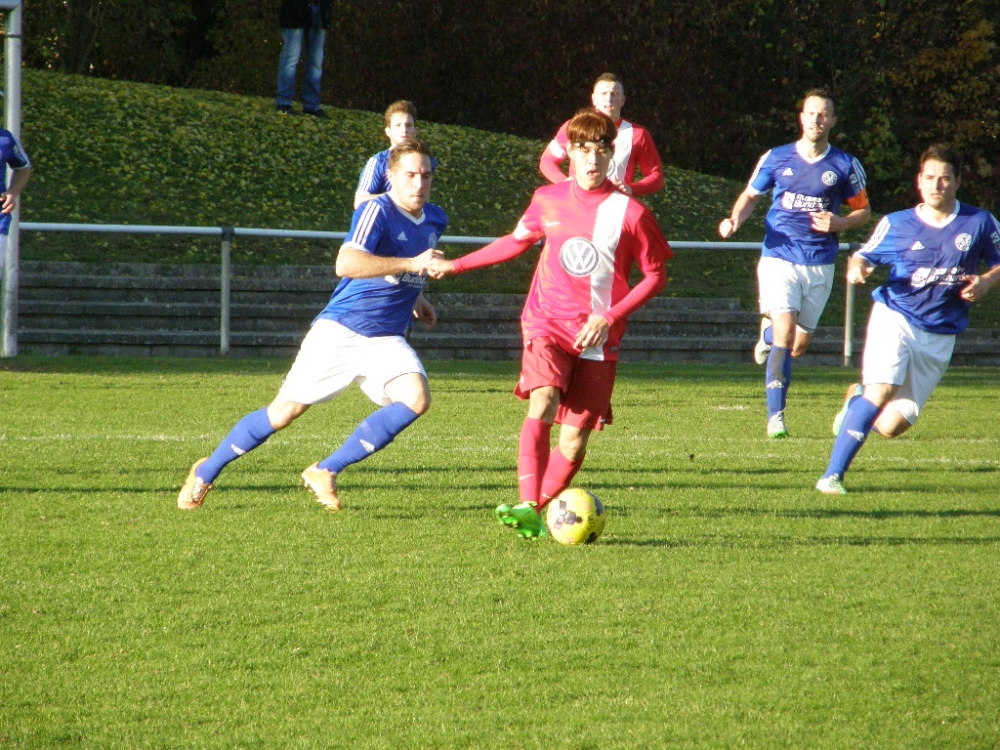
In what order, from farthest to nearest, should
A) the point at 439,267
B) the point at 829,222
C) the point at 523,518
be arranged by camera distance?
the point at 829,222
the point at 523,518
the point at 439,267

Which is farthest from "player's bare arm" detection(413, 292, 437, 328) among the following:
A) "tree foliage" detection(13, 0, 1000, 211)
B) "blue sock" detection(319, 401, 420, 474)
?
"tree foliage" detection(13, 0, 1000, 211)

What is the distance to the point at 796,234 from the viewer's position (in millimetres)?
9805

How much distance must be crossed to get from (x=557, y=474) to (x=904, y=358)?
7.48 ft

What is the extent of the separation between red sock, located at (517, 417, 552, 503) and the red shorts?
0.12 m

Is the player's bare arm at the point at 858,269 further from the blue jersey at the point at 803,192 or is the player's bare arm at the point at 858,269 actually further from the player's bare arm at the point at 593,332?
the blue jersey at the point at 803,192

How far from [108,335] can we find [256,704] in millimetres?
12856

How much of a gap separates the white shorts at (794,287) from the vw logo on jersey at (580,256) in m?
4.06

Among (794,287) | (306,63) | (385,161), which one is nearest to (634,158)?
(794,287)

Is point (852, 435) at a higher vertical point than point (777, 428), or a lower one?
higher

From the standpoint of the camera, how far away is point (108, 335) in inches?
627

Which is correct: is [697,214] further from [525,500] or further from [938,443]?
[525,500]

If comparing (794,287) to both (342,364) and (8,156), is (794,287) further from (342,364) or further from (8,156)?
(8,156)

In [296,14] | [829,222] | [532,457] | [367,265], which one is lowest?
[532,457]

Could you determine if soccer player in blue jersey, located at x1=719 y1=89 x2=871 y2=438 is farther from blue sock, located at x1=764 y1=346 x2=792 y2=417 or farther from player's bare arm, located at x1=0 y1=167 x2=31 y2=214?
player's bare arm, located at x1=0 y1=167 x2=31 y2=214
